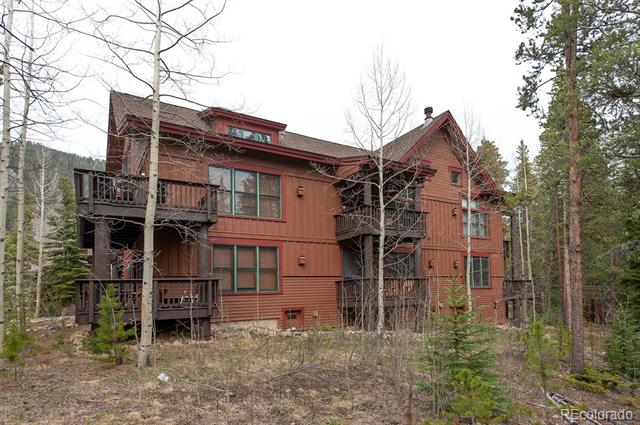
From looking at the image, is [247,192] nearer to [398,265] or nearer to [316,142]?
[316,142]

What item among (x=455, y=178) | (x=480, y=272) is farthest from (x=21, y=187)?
(x=480, y=272)

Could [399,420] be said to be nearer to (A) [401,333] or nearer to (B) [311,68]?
(A) [401,333]

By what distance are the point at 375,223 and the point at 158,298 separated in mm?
7518

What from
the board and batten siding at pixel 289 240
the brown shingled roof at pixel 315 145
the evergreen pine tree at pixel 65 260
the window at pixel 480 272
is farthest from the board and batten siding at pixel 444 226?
the evergreen pine tree at pixel 65 260

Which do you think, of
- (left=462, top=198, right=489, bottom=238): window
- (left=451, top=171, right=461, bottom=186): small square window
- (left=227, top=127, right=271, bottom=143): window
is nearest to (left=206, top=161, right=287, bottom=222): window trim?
(left=227, top=127, right=271, bottom=143): window

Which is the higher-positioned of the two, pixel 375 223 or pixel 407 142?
pixel 407 142

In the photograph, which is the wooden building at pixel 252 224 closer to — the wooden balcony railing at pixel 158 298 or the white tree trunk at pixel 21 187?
the wooden balcony railing at pixel 158 298

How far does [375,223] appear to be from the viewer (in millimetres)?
15164

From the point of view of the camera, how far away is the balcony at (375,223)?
1486 centimetres

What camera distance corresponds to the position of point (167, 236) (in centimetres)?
1303

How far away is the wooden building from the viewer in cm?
1101

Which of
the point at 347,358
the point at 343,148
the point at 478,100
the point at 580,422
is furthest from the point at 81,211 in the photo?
the point at 478,100

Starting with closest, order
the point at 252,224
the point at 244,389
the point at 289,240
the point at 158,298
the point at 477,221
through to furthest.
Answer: the point at 244,389 < the point at 158,298 < the point at 252,224 < the point at 289,240 < the point at 477,221

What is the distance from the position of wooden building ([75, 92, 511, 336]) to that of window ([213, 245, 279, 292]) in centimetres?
3
